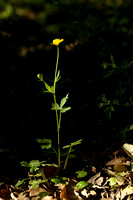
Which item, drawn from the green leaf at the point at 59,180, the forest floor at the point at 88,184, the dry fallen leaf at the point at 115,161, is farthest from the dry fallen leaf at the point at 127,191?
the green leaf at the point at 59,180

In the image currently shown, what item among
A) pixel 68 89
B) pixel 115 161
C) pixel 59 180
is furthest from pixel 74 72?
pixel 59 180

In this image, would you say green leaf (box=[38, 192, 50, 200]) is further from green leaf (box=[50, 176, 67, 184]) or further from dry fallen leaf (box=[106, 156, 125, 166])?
dry fallen leaf (box=[106, 156, 125, 166])

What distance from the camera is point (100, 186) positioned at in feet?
5.62

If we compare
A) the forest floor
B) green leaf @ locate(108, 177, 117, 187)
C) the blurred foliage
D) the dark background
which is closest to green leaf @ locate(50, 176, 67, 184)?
the forest floor

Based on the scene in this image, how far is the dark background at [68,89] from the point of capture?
220 cm

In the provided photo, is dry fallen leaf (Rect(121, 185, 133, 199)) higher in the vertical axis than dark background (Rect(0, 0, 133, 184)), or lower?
lower

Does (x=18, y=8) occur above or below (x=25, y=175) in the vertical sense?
above

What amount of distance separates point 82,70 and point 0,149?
1.13 meters

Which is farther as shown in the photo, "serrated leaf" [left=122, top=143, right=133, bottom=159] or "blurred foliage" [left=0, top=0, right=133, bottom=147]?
"blurred foliage" [left=0, top=0, right=133, bottom=147]

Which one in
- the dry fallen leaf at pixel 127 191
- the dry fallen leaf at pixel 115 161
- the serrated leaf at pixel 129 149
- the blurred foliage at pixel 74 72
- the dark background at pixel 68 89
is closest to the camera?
the dry fallen leaf at pixel 127 191

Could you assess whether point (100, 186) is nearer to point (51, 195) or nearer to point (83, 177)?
point (83, 177)

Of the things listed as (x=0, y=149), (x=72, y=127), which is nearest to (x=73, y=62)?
(x=72, y=127)

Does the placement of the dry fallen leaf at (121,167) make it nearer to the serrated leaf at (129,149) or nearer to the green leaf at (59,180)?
the serrated leaf at (129,149)

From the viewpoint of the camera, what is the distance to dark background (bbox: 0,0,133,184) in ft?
7.23
